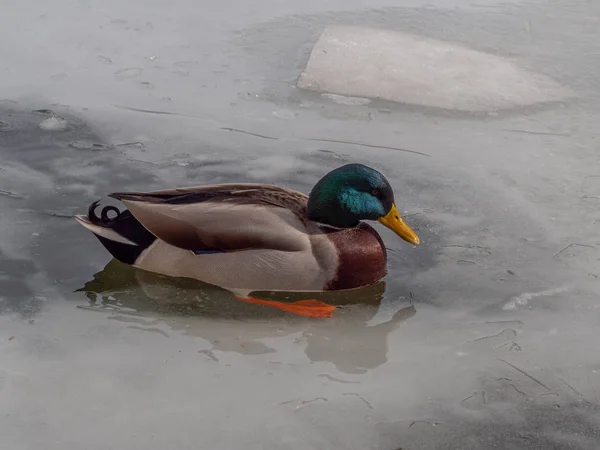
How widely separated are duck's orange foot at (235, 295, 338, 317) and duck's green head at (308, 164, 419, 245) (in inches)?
14.3

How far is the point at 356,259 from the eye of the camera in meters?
3.44

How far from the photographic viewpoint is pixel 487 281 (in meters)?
3.52

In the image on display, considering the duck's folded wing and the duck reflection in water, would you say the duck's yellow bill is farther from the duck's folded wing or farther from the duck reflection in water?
the duck's folded wing

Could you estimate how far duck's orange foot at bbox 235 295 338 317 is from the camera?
329 centimetres

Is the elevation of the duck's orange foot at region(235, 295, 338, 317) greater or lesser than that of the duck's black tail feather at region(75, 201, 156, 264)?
lesser

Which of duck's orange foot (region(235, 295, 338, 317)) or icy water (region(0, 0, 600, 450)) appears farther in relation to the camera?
duck's orange foot (region(235, 295, 338, 317))

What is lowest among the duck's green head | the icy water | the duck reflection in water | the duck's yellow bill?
the duck reflection in water

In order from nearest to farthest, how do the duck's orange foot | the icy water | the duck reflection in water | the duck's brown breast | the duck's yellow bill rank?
1. the icy water
2. the duck reflection in water
3. the duck's orange foot
4. the duck's brown breast
5. the duck's yellow bill

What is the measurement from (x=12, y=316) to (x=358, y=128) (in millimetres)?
2291

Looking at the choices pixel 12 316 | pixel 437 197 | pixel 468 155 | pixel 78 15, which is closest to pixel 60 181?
pixel 12 316

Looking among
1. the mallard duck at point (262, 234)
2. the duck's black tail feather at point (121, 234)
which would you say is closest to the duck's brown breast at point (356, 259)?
the mallard duck at point (262, 234)

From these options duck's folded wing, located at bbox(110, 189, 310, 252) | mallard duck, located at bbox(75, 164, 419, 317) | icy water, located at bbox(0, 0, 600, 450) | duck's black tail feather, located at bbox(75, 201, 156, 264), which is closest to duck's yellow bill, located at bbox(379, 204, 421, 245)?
mallard duck, located at bbox(75, 164, 419, 317)

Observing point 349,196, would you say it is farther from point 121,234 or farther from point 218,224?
point 121,234

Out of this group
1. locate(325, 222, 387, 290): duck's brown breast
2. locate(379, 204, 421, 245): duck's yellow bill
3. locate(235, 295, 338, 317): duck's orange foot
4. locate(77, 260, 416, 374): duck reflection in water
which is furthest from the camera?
locate(379, 204, 421, 245): duck's yellow bill
